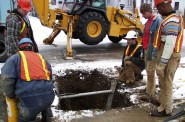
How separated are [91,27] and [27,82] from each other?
22.1ft

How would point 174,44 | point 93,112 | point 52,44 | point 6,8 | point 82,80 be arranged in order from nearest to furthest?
point 174,44
point 93,112
point 82,80
point 6,8
point 52,44

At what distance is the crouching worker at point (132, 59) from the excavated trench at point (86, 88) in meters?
0.36

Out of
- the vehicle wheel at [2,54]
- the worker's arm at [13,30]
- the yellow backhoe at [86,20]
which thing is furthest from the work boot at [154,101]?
the vehicle wheel at [2,54]

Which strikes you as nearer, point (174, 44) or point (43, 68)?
point (43, 68)

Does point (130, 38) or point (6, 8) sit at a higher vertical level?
point (6, 8)

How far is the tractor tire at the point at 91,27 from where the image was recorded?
9.45m

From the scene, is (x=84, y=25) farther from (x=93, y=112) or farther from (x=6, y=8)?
(x=93, y=112)

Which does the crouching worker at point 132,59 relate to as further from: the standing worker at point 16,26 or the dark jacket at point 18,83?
the dark jacket at point 18,83

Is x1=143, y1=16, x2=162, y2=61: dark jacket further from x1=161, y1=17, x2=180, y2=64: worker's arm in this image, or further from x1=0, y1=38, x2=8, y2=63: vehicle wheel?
x1=0, y1=38, x2=8, y2=63: vehicle wheel

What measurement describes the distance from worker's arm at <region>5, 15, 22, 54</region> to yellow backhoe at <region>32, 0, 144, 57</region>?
4232mm

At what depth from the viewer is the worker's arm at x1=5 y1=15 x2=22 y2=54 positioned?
4.52 meters

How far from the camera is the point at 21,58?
340cm

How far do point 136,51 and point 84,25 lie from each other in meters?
3.68

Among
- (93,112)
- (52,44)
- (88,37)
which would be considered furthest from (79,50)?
(93,112)
